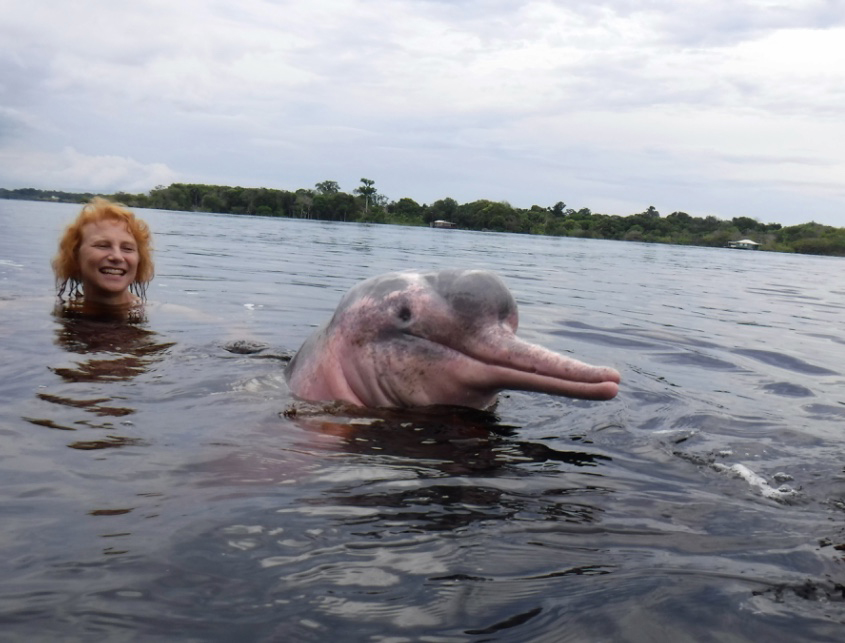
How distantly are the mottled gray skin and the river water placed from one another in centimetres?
20

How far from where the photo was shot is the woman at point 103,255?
823cm

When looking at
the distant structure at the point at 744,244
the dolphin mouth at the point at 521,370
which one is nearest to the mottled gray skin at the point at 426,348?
the dolphin mouth at the point at 521,370

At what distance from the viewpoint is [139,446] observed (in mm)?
3861

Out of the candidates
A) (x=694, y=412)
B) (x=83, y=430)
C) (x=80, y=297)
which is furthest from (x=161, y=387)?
(x=80, y=297)

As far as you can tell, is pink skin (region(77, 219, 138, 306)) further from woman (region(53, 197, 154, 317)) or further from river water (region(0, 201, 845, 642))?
river water (region(0, 201, 845, 642))

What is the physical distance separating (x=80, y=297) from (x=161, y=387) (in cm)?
453

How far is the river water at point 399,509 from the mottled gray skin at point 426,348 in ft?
0.67

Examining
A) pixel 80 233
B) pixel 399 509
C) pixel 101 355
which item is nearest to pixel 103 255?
pixel 80 233

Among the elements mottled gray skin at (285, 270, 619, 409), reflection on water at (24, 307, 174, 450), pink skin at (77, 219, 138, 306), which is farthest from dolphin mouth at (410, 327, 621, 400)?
pink skin at (77, 219, 138, 306)

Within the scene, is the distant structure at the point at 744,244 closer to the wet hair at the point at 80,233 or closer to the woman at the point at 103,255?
the wet hair at the point at 80,233

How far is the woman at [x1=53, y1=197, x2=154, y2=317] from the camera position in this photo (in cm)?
823

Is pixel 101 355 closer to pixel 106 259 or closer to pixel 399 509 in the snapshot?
pixel 106 259

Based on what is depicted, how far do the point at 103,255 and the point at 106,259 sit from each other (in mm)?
73

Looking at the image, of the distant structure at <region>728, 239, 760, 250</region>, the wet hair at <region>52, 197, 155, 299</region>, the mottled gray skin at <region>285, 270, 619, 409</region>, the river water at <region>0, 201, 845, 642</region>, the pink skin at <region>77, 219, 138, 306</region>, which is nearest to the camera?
the river water at <region>0, 201, 845, 642</region>
